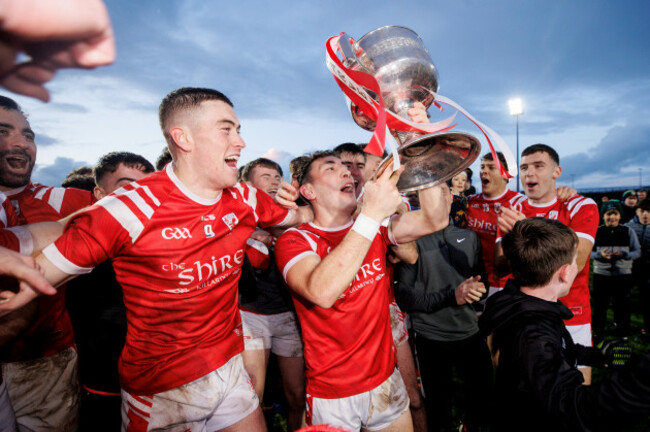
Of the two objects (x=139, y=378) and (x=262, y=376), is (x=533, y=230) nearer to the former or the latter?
(x=139, y=378)

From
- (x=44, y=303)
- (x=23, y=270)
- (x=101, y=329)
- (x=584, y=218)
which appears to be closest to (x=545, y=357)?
(x=23, y=270)

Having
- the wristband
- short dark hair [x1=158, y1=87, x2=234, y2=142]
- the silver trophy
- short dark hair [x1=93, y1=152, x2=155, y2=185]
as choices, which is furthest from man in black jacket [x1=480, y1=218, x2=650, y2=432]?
short dark hair [x1=93, y1=152, x2=155, y2=185]

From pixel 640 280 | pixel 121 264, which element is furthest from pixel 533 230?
pixel 640 280

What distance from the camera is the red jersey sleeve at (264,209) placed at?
2.69 m

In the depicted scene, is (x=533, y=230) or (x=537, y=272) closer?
(x=537, y=272)

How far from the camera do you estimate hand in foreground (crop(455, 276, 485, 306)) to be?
2906 mm

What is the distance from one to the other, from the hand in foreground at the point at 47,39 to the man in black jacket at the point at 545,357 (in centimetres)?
213

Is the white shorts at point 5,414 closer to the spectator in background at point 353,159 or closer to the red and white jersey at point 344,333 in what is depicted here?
the red and white jersey at point 344,333

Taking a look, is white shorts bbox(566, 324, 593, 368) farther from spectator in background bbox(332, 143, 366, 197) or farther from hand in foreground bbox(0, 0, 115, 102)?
hand in foreground bbox(0, 0, 115, 102)

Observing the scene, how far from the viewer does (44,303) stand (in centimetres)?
256

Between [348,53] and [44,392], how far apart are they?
3421mm

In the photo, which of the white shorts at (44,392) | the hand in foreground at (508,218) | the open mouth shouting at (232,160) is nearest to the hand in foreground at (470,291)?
the hand in foreground at (508,218)

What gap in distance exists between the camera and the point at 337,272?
5.86 ft

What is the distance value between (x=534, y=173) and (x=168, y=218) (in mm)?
4408
